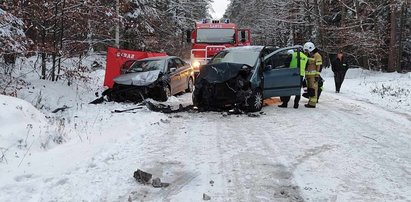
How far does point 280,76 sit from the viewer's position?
38.0ft

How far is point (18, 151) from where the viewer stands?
246 inches

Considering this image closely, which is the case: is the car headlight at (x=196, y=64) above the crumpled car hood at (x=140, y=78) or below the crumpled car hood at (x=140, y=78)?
above

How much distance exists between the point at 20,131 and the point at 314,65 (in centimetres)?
814

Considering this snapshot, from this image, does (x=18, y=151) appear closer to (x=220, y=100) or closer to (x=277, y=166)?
(x=277, y=166)

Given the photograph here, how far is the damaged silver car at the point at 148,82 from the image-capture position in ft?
41.2

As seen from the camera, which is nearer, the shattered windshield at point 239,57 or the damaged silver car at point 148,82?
the shattered windshield at point 239,57

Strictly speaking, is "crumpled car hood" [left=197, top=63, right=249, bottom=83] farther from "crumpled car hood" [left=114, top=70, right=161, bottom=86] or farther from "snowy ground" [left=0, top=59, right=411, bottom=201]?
"crumpled car hood" [left=114, top=70, right=161, bottom=86]

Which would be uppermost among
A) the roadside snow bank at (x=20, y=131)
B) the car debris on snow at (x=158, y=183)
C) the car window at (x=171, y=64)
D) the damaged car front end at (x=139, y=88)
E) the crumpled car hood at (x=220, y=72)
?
the car window at (x=171, y=64)

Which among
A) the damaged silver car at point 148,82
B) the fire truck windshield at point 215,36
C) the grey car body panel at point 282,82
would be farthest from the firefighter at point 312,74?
the fire truck windshield at point 215,36

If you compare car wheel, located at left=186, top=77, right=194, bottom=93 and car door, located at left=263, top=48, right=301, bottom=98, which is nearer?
car door, located at left=263, top=48, right=301, bottom=98

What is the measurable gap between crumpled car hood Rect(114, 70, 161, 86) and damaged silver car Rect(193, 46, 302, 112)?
198 centimetres

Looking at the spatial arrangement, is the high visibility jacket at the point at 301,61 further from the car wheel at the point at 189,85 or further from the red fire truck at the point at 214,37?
the red fire truck at the point at 214,37

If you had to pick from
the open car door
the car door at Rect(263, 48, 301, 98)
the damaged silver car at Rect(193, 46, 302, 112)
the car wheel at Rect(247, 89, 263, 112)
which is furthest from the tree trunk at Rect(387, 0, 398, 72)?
the car wheel at Rect(247, 89, 263, 112)

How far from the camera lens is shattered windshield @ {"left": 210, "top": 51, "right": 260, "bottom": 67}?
1137cm
